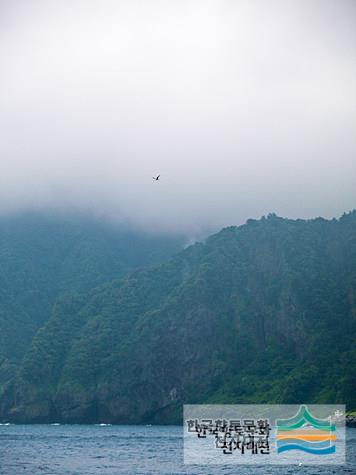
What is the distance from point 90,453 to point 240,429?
3003 cm

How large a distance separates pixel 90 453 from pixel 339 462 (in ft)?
144

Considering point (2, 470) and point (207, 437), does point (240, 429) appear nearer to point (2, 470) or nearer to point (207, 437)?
point (207, 437)

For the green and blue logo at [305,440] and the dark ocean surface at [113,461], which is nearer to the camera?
the dark ocean surface at [113,461]

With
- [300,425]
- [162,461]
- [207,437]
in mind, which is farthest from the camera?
[300,425]

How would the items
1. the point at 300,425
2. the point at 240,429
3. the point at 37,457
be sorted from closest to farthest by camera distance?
the point at 37,457 → the point at 240,429 → the point at 300,425

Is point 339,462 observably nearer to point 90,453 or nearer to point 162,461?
point 162,461

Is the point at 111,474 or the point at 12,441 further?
the point at 12,441

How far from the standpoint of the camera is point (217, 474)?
100 meters

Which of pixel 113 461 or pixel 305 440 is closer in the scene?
pixel 113 461

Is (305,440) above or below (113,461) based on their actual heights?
above

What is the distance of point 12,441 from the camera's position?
175625 millimetres

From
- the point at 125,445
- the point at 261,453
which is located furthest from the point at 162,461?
the point at 125,445

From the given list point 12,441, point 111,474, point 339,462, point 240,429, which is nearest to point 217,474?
point 111,474

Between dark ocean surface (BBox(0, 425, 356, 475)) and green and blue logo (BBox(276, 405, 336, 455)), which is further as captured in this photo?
green and blue logo (BBox(276, 405, 336, 455))
